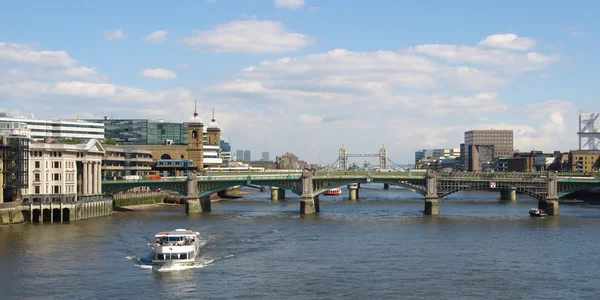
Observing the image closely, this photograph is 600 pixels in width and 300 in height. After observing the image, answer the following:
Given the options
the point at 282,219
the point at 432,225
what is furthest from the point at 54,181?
the point at 432,225

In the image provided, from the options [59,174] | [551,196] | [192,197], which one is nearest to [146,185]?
[192,197]

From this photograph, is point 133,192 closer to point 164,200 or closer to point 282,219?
point 164,200

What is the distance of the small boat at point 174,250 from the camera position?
8031 centimetres

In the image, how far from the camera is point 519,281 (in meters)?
72.8

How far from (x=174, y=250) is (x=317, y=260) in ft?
50.9

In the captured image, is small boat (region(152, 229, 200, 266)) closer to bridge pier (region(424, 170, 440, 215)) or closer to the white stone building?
the white stone building

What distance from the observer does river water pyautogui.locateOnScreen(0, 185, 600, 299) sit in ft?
224

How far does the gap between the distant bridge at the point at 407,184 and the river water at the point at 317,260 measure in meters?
13.2

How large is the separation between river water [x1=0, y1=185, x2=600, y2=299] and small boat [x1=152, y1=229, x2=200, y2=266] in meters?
1.66

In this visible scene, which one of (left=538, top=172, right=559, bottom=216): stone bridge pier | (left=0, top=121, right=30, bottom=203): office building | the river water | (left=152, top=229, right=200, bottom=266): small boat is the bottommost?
the river water

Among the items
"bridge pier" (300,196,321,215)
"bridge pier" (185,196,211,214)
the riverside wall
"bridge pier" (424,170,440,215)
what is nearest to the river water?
"bridge pier" (424,170,440,215)

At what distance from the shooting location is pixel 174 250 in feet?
265

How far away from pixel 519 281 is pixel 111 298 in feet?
120

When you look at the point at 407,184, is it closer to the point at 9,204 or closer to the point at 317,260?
the point at 317,260
